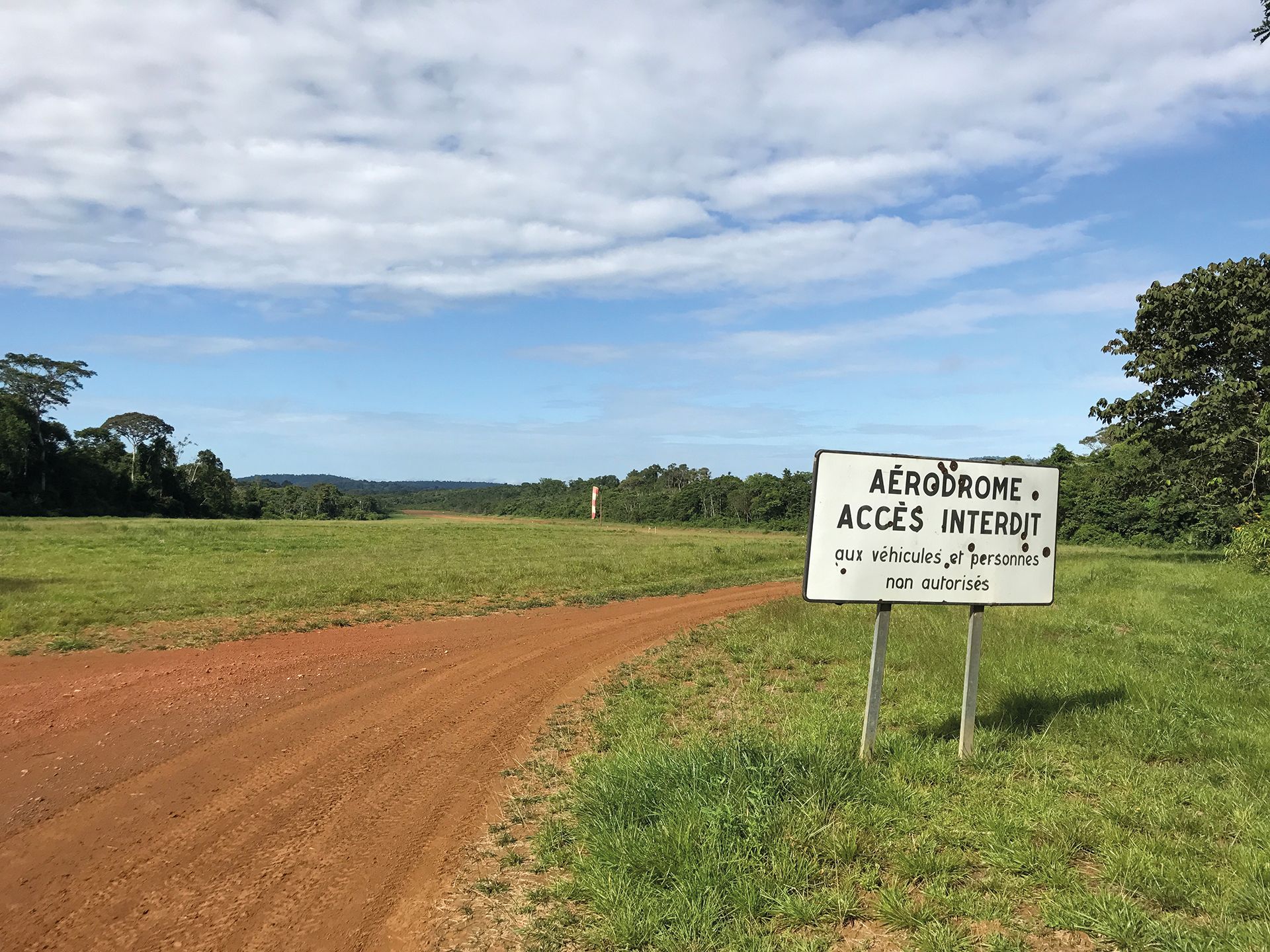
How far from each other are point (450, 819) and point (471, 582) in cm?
1371

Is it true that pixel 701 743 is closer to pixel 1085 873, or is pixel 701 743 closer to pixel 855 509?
pixel 855 509

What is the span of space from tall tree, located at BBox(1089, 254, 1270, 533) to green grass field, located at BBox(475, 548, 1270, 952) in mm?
16031

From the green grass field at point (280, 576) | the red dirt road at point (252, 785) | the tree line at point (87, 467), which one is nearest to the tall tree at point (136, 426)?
the tree line at point (87, 467)

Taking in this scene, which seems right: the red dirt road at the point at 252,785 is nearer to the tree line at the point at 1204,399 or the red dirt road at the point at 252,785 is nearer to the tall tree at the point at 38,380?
the tree line at the point at 1204,399

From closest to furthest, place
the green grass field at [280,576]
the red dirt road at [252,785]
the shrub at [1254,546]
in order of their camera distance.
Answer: the red dirt road at [252,785] < the green grass field at [280,576] < the shrub at [1254,546]

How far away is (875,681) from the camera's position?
5367mm

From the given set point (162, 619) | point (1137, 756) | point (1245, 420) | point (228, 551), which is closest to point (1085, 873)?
point (1137, 756)

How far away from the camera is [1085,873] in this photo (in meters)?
3.95

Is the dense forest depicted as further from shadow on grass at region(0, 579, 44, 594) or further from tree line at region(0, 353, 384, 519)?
shadow on grass at region(0, 579, 44, 594)

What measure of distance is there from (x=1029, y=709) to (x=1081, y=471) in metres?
63.3

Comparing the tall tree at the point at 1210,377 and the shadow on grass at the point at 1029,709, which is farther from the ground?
the tall tree at the point at 1210,377

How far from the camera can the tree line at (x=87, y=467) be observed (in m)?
64.4

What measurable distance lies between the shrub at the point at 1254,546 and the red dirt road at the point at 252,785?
15956 mm

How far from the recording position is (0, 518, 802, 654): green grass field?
12383 millimetres
